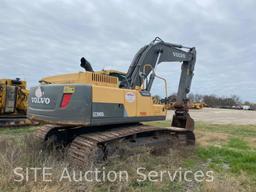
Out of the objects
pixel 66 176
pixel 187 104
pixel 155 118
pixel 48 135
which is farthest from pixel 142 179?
pixel 187 104

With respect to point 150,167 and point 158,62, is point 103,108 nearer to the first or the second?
point 150,167

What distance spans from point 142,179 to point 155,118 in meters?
2.76

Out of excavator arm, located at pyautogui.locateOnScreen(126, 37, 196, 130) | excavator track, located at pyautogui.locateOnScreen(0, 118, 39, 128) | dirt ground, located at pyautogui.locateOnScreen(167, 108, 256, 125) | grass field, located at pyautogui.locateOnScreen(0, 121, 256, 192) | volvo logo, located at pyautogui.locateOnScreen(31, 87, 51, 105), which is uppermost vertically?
excavator arm, located at pyautogui.locateOnScreen(126, 37, 196, 130)

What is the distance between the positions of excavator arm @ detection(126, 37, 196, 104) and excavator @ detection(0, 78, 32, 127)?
27.6 ft

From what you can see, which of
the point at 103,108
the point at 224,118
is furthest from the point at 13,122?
the point at 224,118

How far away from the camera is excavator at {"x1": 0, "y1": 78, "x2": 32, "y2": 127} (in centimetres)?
1409

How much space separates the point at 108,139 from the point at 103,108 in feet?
2.21

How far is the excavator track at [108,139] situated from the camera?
601 cm

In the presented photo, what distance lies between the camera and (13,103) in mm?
14594

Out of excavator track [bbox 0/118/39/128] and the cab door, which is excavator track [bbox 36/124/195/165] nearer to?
excavator track [bbox 0/118/39/128]

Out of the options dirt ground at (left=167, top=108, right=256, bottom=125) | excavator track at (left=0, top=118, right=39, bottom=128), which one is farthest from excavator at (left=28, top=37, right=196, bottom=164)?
dirt ground at (left=167, top=108, right=256, bottom=125)

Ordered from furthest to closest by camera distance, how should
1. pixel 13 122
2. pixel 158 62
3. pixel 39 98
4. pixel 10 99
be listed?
1. pixel 10 99
2. pixel 13 122
3. pixel 158 62
4. pixel 39 98

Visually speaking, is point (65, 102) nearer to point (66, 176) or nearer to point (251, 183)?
point (66, 176)

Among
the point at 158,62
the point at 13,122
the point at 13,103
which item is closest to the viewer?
the point at 158,62
